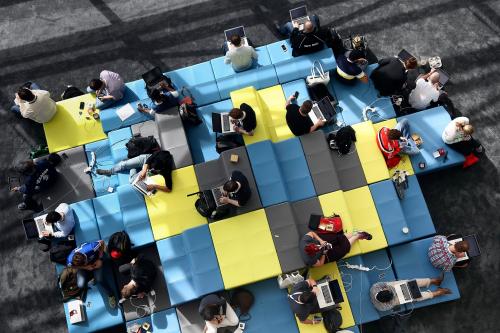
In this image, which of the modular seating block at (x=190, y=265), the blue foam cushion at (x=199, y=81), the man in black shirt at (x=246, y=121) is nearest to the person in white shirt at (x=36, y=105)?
the blue foam cushion at (x=199, y=81)

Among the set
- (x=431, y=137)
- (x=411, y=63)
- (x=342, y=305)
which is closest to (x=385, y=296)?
(x=342, y=305)

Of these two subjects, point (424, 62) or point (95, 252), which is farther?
point (424, 62)

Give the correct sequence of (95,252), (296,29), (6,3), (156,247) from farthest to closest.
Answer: (6,3) → (296,29) → (156,247) → (95,252)

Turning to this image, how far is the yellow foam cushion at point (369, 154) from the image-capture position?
867 centimetres

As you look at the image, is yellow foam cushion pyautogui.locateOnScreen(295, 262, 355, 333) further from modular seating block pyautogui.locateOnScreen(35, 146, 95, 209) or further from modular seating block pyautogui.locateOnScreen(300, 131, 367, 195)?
modular seating block pyautogui.locateOnScreen(35, 146, 95, 209)

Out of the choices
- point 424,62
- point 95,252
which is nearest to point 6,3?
point 95,252

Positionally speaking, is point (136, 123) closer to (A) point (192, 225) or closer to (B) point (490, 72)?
(A) point (192, 225)

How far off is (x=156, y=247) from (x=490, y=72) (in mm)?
8985

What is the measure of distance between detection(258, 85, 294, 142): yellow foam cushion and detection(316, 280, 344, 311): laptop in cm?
316

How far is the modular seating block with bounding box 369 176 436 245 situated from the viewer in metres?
8.41

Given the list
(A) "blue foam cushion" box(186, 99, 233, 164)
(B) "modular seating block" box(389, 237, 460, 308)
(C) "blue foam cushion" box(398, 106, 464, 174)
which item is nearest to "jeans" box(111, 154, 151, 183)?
(A) "blue foam cushion" box(186, 99, 233, 164)

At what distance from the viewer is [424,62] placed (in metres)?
10.0

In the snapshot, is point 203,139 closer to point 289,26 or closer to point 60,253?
point 289,26

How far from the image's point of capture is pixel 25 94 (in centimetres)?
877
